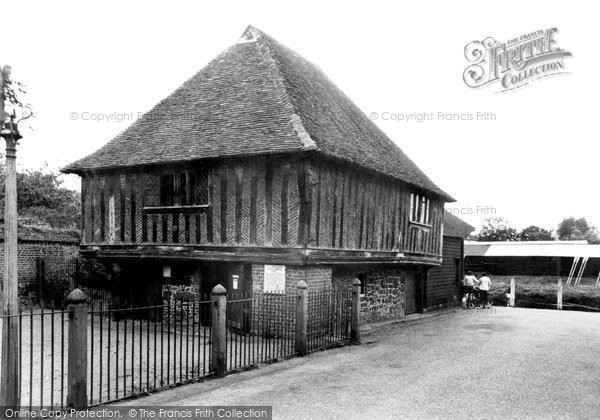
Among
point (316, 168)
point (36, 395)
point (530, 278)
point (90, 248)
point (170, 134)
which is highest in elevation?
point (170, 134)

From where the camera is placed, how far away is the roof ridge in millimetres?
11637

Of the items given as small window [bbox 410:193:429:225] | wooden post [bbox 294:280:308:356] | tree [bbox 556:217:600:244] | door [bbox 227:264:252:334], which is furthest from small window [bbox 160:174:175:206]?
tree [bbox 556:217:600:244]

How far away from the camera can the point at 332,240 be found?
1282 cm

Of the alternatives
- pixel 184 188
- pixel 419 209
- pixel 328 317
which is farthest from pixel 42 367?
pixel 419 209


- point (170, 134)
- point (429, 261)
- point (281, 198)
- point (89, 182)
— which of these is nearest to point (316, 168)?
point (281, 198)

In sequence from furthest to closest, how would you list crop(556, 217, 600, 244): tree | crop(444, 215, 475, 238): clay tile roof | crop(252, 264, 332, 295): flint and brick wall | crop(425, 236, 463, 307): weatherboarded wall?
crop(556, 217, 600, 244): tree
crop(444, 215, 475, 238): clay tile roof
crop(425, 236, 463, 307): weatherboarded wall
crop(252, 264, 332, 295): flint and brick wall

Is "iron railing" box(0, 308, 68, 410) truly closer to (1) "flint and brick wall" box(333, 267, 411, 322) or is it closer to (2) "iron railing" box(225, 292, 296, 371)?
(2) "iron railing" box(225, 292, 296, 371)

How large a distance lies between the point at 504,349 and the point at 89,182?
1143cm

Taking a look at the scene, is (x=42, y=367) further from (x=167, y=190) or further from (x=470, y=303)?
(x=470, y=303)

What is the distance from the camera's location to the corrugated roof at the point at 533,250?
1309 inches

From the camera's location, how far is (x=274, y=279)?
12.3 meters

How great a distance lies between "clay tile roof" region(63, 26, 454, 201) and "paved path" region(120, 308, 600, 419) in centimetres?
450

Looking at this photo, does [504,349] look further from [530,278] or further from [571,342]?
[530,278]

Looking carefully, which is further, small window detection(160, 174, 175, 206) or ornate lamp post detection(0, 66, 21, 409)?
small window detection(160, 174, 175, 206)
